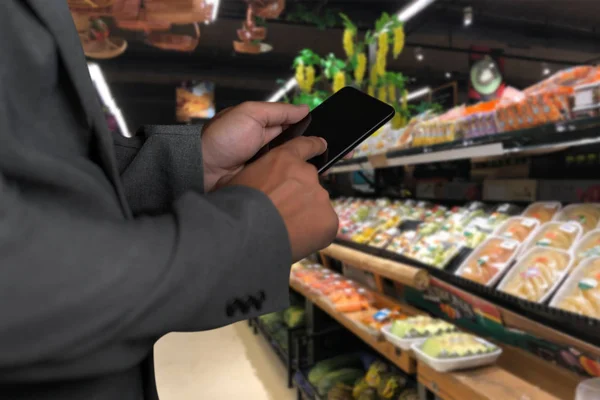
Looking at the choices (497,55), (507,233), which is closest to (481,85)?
(497,55)

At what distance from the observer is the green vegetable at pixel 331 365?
2.79 metres

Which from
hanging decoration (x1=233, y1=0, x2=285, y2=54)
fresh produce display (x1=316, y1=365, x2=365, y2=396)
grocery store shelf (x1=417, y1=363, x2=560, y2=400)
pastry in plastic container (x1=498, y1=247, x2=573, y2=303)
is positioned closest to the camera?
grocery store shelf (x1=417, y1=363, x2=560, y2=400)

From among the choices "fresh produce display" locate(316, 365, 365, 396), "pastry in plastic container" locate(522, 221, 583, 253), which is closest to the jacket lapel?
"pastry in plastic container" locate(522, 221, 583, 253)

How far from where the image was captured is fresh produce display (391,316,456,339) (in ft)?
5.99

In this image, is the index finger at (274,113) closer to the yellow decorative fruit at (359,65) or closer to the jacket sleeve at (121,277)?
the jacket sleeve at (121,277)

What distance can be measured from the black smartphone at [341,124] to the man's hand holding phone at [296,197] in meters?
0.20

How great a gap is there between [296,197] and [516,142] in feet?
4.82

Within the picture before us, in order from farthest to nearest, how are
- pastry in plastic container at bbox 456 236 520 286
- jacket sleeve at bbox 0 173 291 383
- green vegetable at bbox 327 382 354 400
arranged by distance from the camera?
green vegetable at bbox 327 382 354 400 < pastry in plastic container at bbox 456 236 520 286 < jacket sleeve at bbox 0 173 291 383

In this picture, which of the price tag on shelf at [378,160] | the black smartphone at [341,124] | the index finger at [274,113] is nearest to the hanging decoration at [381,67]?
the price tag on shelf at [378,160]

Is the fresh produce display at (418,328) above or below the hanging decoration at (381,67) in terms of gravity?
below

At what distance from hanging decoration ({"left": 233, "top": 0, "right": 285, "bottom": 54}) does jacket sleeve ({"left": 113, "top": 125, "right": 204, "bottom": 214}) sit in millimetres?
3249

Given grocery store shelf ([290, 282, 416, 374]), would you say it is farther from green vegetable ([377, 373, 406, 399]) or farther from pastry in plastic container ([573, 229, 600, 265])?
pastry in plastic container ([573, 229, 600, 265])

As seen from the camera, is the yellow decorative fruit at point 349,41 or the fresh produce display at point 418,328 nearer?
the fresh produce display at point 418,328

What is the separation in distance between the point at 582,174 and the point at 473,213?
0.58 m
